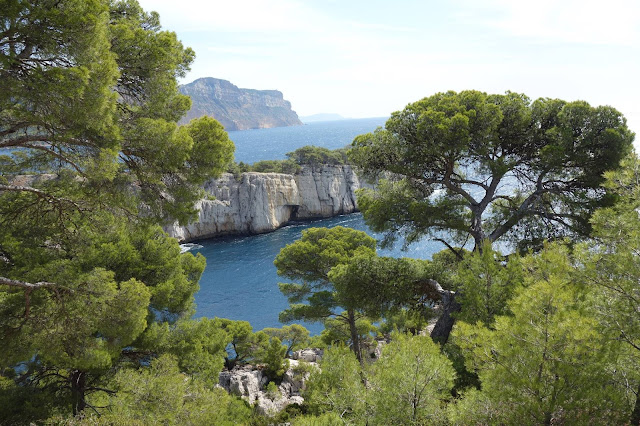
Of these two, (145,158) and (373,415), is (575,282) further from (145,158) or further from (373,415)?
(145,158)

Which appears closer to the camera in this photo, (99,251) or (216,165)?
(216,165)

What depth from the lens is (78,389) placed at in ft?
29.5

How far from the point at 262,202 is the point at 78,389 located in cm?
4191

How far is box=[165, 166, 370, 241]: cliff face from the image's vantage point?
4975 centimetres

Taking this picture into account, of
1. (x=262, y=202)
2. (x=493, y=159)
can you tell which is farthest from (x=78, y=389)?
(x=262, y=202)

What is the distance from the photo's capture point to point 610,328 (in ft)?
14.8

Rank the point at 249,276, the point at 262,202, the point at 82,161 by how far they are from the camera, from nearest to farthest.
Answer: the point at 82,161, the point at 249,276, the point at 262,202

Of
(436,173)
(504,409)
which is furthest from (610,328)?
(436,173)

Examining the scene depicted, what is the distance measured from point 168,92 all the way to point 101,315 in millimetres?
4148

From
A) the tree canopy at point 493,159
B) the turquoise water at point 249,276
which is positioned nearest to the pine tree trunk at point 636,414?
the tree canopy at point 493,159

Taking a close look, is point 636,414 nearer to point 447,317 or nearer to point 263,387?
point 447,317

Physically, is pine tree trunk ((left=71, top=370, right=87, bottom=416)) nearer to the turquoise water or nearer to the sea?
the sea

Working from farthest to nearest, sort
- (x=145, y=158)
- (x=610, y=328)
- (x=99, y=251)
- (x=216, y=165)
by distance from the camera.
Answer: (x=99, y=251), (x=216, y=165), (x=145, y=158), (x=610, y=328)

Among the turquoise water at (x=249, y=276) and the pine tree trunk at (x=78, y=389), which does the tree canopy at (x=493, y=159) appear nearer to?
the pine tree trunk at (x=78, y=389)
